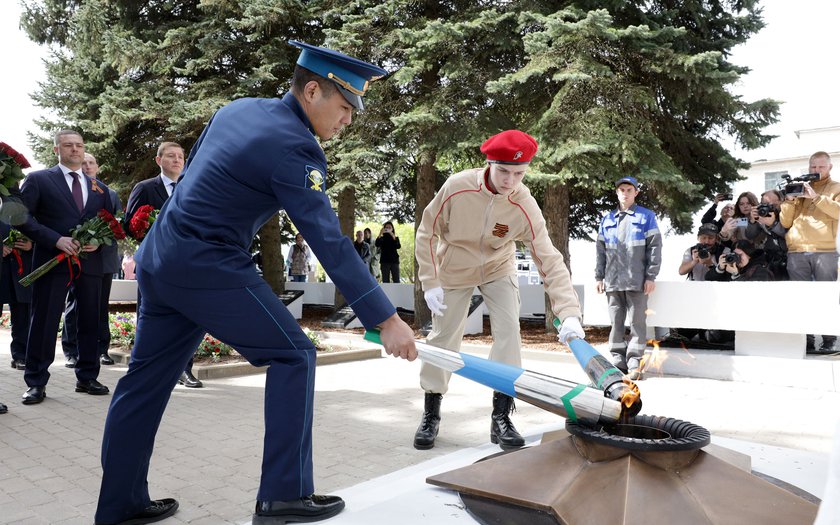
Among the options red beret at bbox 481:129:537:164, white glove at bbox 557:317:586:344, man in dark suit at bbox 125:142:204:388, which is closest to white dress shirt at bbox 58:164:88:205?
man in dark suit at bbox 125:142:204:388

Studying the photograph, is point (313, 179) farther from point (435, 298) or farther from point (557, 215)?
point (557, 215)

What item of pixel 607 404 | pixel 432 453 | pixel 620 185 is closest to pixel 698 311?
pixel 620 185

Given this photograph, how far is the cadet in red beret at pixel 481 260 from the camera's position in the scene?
455cm

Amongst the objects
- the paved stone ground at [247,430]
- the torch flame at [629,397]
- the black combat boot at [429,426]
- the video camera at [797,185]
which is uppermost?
the video camera at [797,185]

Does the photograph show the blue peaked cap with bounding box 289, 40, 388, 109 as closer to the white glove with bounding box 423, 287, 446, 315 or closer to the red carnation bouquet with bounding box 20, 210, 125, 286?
the white glove with bounding box 423, 287, 446, 315

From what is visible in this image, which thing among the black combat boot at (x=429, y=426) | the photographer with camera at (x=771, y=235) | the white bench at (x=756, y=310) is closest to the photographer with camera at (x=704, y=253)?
the photographer with camera at (x=771, y=235)

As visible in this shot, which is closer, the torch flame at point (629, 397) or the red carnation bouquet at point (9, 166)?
the torch flame at point (629, 397)

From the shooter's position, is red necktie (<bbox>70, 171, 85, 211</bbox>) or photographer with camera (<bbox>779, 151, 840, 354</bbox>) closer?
red necktie (<bbox>70, 171, 85, 211</bbox>)

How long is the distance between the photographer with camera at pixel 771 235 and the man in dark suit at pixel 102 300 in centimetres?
769

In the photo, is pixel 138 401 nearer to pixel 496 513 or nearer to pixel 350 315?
pixel 496 513

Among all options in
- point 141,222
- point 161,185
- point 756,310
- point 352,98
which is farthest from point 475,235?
point 756,310

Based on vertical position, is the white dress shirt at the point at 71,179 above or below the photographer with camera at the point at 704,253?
above

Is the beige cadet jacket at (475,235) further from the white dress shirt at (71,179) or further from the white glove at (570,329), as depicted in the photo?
the white dress shirt at (71,179)

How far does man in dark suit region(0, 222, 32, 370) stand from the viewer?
24.8 ft
